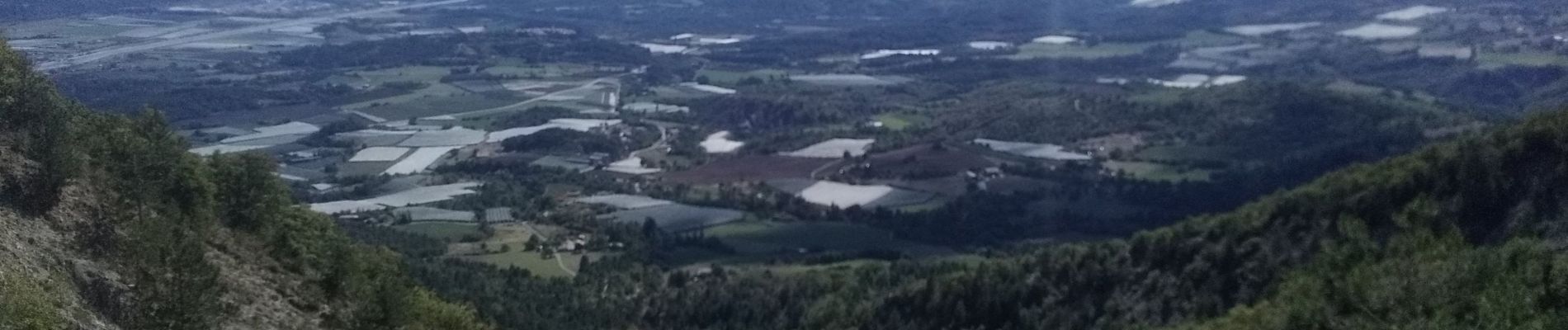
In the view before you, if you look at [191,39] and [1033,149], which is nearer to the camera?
[1033,149]

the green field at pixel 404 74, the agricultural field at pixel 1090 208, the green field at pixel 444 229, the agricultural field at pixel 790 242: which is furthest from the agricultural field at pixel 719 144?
the green field at pixel 444 229

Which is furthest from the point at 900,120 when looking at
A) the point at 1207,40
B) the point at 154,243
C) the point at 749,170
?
the point at 154,243

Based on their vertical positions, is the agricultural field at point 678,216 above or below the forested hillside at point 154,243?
below

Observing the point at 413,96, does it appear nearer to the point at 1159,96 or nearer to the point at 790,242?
the point at 790,242

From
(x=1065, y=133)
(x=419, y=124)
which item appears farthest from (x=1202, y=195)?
(x=419, y=124)

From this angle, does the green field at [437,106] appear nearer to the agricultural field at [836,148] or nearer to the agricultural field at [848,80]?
the agricultural field at [836,148]

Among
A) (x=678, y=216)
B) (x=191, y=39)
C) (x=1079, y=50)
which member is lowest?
(x=1079, y=50)
